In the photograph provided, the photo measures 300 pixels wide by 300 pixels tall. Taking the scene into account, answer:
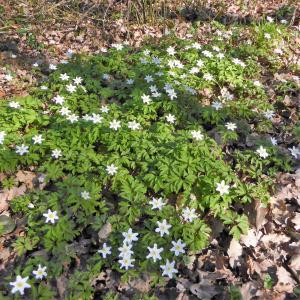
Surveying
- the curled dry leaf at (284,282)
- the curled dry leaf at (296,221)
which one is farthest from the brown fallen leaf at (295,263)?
the curled dry leaf at (296,221)

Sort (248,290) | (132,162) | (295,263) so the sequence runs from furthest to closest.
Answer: (132,162) < (295,263) < (248,290)

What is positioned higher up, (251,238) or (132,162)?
(132,162)

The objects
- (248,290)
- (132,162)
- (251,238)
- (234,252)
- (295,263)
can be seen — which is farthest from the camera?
(132,162)

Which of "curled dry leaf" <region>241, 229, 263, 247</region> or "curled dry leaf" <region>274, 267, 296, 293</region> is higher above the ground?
"curled dry leaf" <region>241, 229, 263, 247</region>

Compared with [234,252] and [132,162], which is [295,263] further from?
[132,162]

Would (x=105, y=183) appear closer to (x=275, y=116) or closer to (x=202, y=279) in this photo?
(x=202, y=279)

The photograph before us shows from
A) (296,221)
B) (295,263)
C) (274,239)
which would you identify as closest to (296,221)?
(296,221)

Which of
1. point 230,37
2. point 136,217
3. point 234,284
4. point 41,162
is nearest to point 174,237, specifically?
point 136,217

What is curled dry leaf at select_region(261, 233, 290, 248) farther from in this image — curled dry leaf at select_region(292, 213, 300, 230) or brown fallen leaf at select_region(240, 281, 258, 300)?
brown fallen leaf at select_region(240, 281, 258, 300)

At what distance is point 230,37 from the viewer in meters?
6.13

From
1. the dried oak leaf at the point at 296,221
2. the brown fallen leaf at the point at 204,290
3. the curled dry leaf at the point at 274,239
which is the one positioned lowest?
the brown fallen leaf at the point at 204,290

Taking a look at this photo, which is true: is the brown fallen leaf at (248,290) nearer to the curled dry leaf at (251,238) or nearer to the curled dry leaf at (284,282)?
the curled dry leaf at (284,282)

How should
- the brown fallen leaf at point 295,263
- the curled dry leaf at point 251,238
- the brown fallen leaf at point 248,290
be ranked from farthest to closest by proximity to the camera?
the curled dry leaf at point 251,238 < the brown fallen leaf at point 295,263 < the brown fallen leaf at point 248,290

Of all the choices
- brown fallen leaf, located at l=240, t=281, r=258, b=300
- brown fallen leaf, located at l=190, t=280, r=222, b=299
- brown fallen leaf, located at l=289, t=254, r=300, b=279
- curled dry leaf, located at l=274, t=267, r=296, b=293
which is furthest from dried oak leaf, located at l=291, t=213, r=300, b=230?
brown fallen leaf, located at l=190, t=280, r=222, b=299
